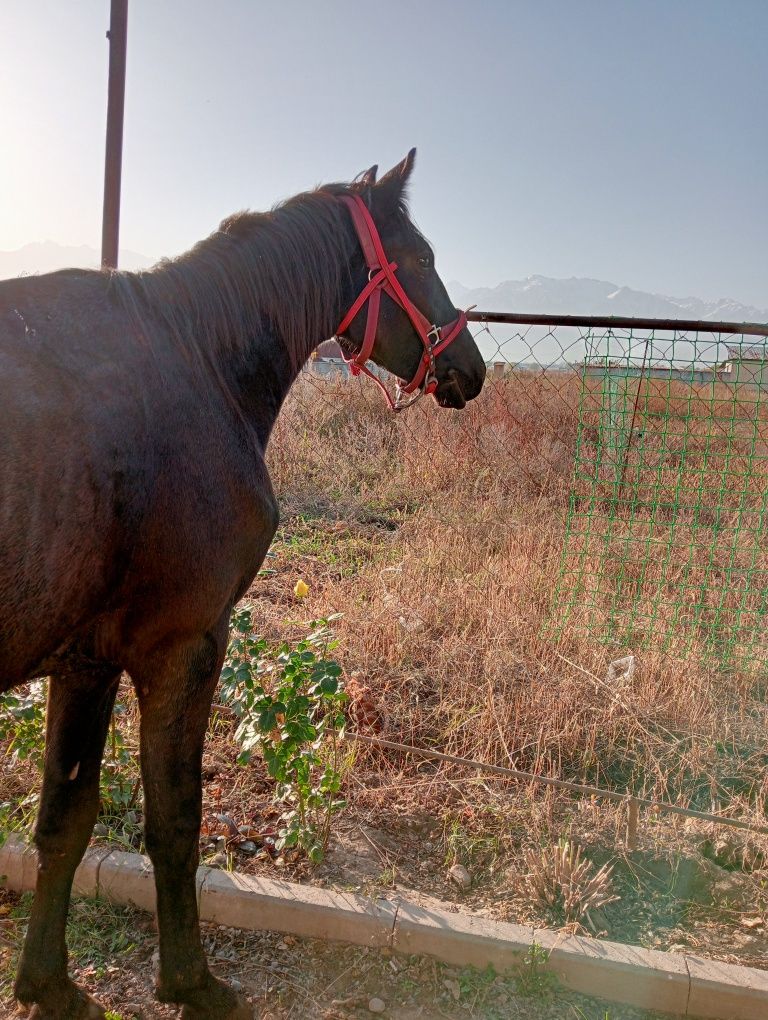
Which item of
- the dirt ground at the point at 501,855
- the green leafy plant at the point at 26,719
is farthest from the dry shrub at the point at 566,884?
the green leafy plant at the point at 26,719

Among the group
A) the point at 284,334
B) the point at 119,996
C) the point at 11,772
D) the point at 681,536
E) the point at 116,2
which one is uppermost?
the point at 116,2

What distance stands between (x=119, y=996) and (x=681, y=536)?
5.52 m

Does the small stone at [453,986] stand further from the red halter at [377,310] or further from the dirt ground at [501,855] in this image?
the red halter at [377,310]

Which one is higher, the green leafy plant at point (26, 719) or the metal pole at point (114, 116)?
the metal pole at point (114, 116)

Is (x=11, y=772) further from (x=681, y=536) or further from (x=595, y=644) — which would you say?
(x=681, y=536)

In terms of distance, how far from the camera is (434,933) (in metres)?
2.22

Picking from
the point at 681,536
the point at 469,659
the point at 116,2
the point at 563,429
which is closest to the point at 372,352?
the point at 469,659

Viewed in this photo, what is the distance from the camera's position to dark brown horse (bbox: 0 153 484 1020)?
1539 millimetres

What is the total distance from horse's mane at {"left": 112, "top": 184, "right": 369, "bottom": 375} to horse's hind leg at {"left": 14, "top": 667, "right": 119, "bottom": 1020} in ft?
3.34

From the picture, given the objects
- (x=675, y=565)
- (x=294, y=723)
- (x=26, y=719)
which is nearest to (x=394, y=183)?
(x=294, y=723)

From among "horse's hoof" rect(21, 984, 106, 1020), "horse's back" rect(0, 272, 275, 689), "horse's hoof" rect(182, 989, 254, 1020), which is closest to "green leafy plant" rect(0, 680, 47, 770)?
"horse's hoof" rect(21, 984, 106, 1020)

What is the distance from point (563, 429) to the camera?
26.4 ft

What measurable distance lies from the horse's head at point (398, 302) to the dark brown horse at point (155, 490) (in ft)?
0.04

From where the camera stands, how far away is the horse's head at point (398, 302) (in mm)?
2326
